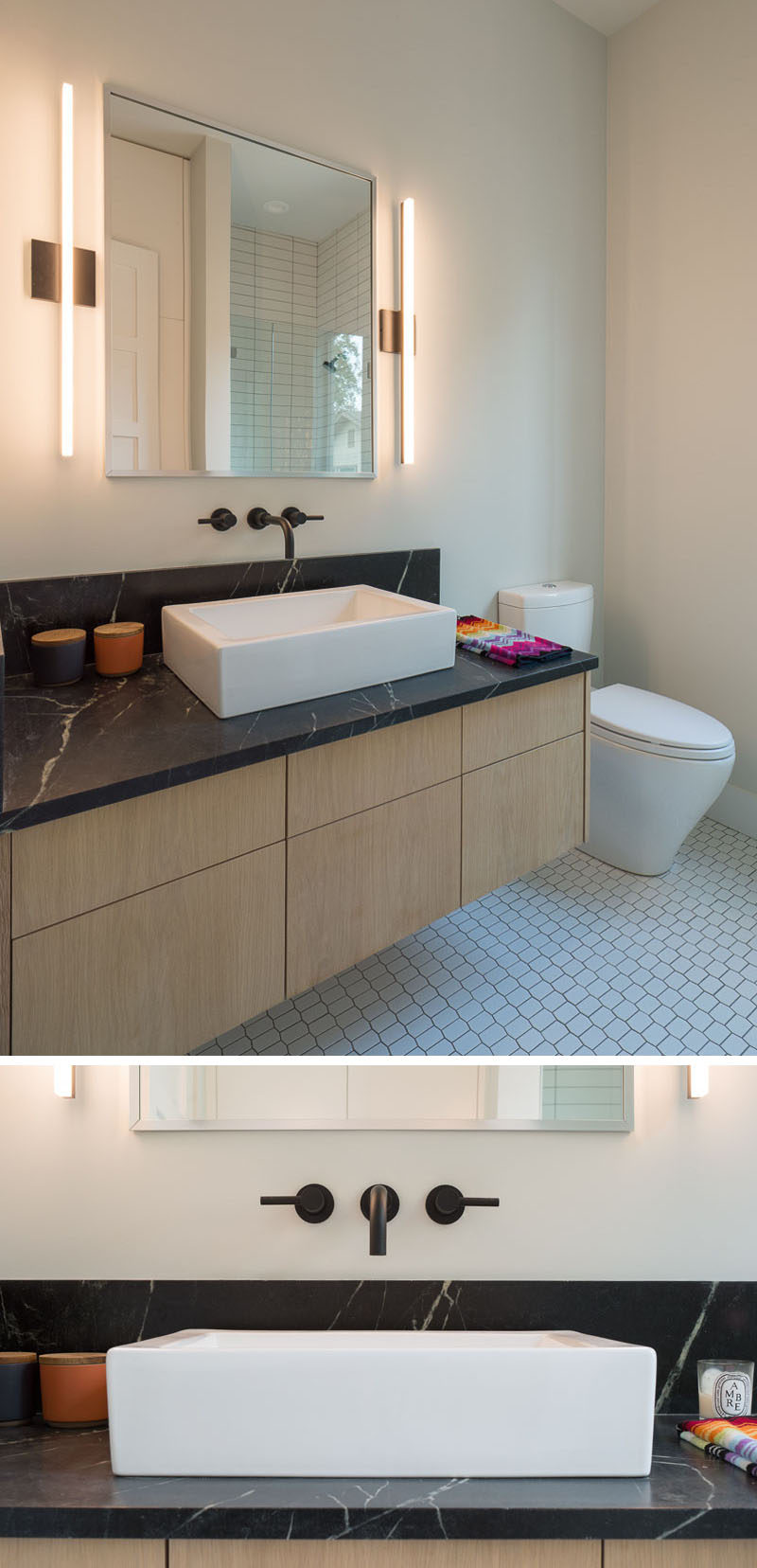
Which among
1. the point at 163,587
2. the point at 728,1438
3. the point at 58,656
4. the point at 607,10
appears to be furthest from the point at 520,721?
the point at 607,10

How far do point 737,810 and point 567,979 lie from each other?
0.74 meters

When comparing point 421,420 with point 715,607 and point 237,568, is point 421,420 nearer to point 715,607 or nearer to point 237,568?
point 237,568

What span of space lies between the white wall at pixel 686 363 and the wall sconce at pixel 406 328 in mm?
466

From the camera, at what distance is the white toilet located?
2.22 metres

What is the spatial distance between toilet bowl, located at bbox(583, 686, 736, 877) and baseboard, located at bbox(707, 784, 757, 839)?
0.34 feet

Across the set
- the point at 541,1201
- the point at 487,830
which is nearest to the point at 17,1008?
the point at 487,830

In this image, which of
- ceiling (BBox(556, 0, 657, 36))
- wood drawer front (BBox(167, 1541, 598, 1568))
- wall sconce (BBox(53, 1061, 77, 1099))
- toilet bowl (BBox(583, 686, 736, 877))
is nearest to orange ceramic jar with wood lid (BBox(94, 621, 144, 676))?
wall sconce (BBox(53, 1061, 77, 1099))

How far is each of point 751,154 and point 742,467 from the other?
61 centimetres

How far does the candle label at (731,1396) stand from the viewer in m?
1.70

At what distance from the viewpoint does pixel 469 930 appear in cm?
227

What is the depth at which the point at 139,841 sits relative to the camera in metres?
1.31

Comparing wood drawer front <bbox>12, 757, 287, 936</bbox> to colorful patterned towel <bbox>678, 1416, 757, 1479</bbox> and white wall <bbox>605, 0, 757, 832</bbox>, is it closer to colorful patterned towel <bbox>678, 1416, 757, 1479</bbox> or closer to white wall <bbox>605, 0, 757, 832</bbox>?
colorful patterned towel <bbox>678, 1416, 757, 1479</bbox>

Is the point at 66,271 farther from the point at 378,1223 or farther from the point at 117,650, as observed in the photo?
the point at 378,1223

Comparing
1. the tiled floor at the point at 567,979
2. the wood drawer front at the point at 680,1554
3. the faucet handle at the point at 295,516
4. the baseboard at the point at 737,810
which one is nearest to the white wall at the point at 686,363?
the baseboard at the point at 737,810
